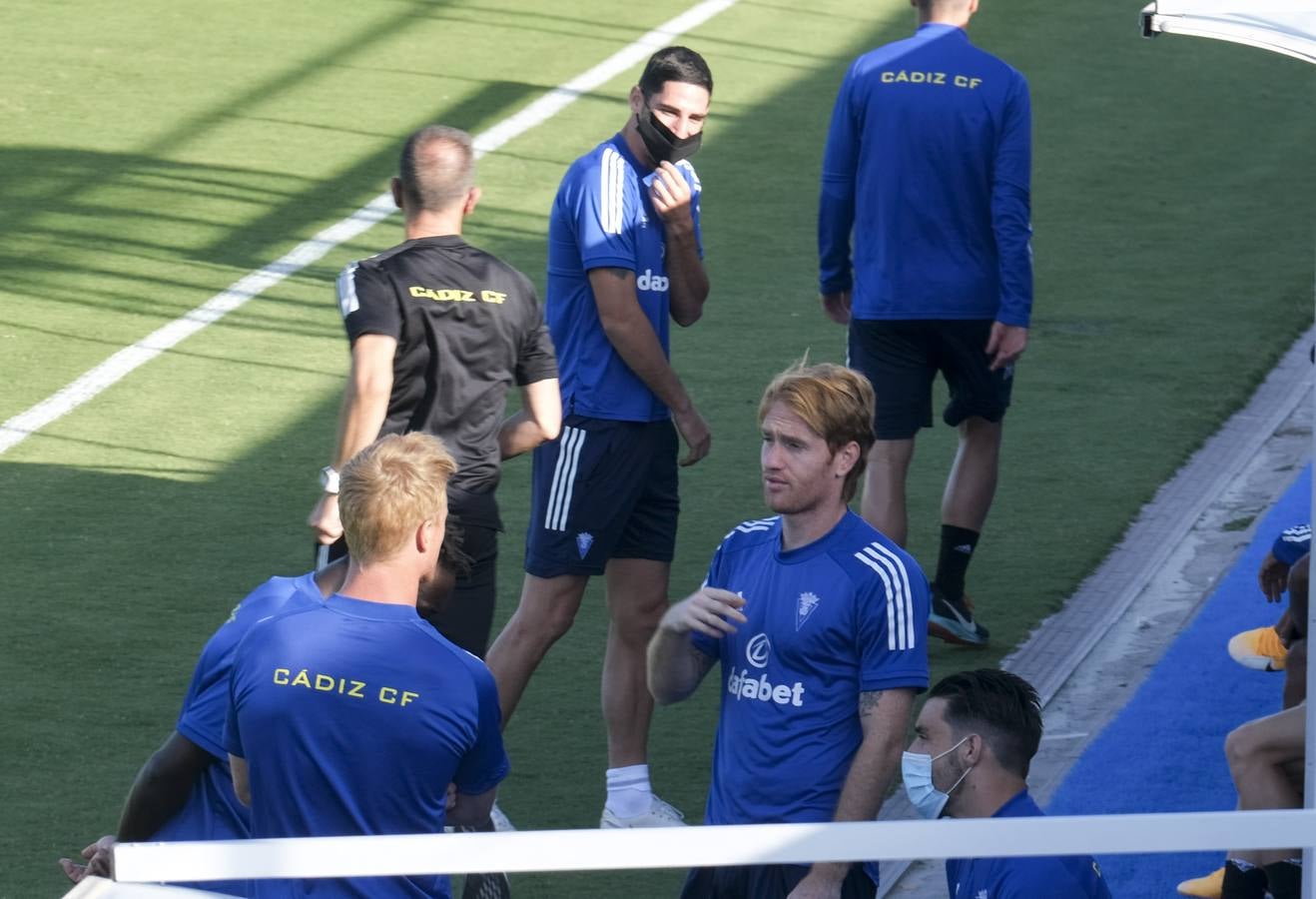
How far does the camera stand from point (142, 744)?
604cm

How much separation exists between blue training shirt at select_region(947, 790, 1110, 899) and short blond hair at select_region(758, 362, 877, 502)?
85 cm

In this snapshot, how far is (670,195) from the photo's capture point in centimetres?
551

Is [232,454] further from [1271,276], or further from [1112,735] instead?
[1271,276]

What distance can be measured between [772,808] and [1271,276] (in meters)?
7.74

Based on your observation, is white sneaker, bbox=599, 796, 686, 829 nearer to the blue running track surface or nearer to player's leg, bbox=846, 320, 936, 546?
the blue running track surface

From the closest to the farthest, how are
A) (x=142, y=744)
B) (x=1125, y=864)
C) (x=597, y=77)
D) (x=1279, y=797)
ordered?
(x=1279, y=797) < (x=1125, y=864) < (x=142, y=744) < (x=597, y=77)

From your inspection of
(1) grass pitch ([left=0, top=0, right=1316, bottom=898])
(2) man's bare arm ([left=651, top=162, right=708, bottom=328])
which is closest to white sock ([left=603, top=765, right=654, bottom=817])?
(1) grass pitch ([left=0, top=0, right=1316, bottom=898])

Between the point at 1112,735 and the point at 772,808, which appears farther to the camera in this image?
the point at 1112,735

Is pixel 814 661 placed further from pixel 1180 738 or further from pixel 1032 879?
pixel 1180 738

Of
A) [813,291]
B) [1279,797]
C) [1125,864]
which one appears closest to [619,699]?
[1125,864]

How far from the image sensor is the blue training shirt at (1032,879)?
3482 millimetres

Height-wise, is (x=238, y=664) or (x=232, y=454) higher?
(x=238, y=664)

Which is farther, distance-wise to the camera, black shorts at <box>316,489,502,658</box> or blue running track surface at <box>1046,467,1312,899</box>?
blue running track surface at <box>1046,467,1312,899</box>

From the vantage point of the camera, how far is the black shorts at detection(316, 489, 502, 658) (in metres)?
5.17
